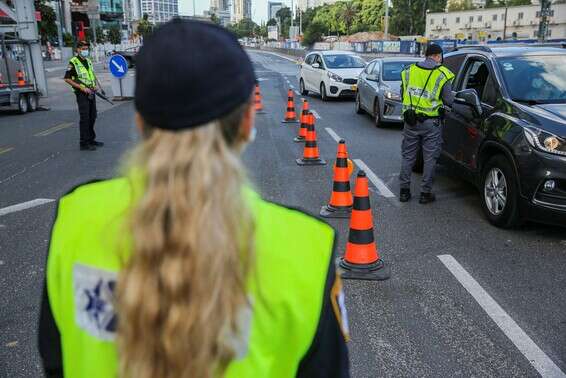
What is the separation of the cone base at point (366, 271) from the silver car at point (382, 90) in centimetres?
811

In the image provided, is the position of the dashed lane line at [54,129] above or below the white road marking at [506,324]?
below

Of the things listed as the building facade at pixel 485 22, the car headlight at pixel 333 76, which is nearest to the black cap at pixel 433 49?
the car headlight at pixel 333 76

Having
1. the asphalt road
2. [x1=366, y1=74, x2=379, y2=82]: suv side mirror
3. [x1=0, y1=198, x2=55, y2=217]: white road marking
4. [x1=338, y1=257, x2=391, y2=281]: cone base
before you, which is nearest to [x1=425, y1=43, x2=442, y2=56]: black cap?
the asphalt road

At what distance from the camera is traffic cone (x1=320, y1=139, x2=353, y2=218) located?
6.32m

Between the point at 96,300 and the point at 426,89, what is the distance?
614 cm

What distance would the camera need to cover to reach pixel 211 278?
1.01 meters

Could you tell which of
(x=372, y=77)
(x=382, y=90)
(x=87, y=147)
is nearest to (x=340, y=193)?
(x=87, y=147)

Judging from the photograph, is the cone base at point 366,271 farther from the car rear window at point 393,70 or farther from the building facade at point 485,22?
the building facade at point 485,22

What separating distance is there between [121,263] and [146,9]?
482ft

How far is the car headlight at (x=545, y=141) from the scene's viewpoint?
17.3 ft

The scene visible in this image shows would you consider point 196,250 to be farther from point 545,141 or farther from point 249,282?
point 545,141

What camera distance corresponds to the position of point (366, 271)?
4809mm

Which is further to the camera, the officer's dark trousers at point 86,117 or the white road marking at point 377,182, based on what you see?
the officer's dark trousers at point 86,117

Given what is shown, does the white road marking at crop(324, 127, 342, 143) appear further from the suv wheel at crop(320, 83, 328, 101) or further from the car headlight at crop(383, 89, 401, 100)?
the suv wheel at crop(320, 83, 328, 101)
